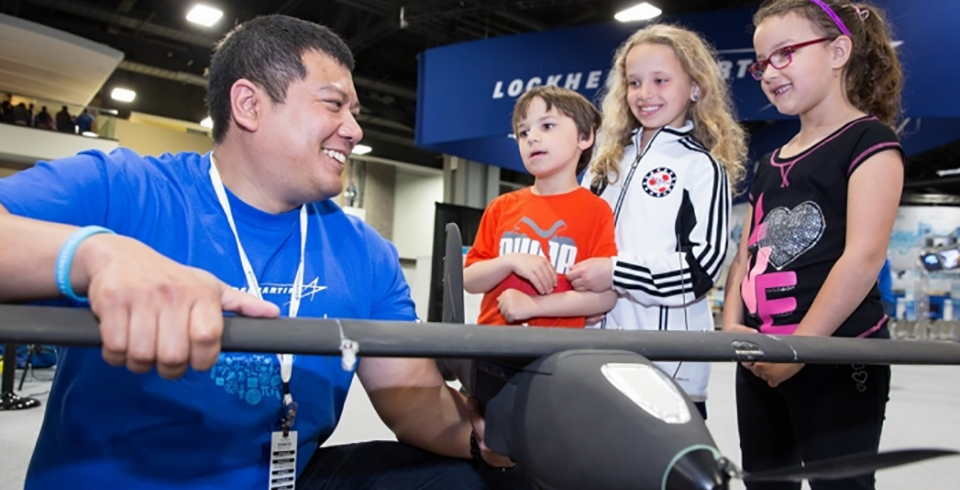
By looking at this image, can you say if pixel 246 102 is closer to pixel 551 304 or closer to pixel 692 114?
pixel 551 304

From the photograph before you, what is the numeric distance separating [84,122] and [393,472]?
12828 millimetres

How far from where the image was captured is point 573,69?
19.7 ft

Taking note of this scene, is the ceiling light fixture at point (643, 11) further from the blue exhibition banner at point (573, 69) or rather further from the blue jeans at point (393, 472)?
the blue jeans at point (393, 472)

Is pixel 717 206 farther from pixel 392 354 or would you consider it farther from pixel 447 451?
pixel 392 354

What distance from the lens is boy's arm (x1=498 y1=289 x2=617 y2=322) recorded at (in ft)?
4.84

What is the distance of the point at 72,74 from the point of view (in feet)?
37.9

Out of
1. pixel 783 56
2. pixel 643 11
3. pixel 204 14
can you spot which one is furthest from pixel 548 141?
pixel 204 14

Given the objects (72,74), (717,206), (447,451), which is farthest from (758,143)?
(72,74)

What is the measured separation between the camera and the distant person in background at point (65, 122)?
1159 cm

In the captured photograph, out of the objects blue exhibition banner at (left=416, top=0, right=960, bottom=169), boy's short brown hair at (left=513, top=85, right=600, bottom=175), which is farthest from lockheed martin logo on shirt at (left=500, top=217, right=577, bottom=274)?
blue exhibition banner at (left=416, top=0, right=960, bottom=169)

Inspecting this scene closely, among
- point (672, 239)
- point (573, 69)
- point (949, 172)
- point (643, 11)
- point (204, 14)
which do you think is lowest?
point (672, 239)

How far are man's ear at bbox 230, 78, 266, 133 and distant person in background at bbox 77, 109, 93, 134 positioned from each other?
40.6 ft

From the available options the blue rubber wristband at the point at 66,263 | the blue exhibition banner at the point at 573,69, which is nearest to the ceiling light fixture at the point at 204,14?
the blue exhibition banner at the point at 573,69

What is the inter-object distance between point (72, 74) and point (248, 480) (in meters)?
12.8
